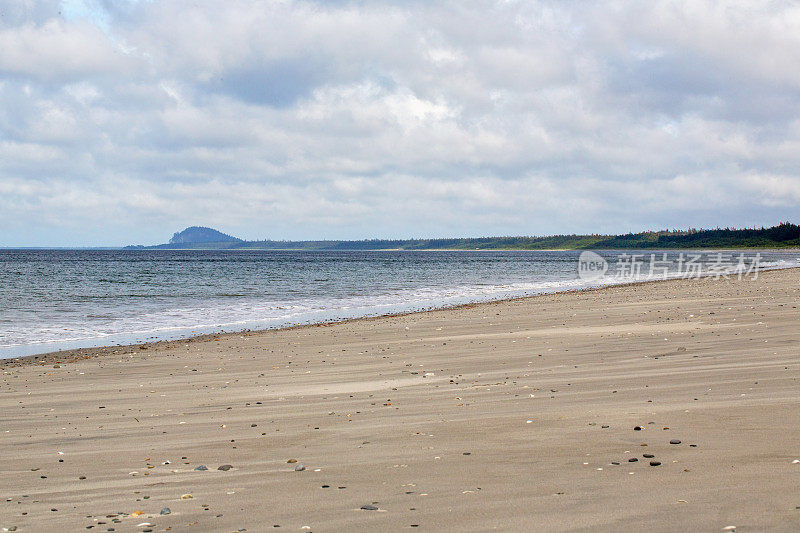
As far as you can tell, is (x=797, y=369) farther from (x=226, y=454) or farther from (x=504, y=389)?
(x=226, y=454)

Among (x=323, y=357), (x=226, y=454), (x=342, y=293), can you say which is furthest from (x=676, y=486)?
(x=342, y=293)

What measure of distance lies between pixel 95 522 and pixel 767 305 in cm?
2117

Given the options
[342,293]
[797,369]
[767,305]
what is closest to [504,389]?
[797,369]

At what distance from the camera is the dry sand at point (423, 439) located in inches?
193

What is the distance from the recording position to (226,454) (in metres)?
6.80

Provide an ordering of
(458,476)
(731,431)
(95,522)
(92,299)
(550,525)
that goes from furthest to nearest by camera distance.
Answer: (92,299) → (731,431) → (458,476) → (95,522) → (550,525)

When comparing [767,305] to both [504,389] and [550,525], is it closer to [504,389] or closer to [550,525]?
[504,389]

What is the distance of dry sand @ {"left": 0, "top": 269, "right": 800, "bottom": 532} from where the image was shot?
4.91m

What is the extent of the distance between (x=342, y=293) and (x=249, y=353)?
92.1ft

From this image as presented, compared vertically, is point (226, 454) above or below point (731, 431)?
below

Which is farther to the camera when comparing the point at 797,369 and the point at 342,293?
the point at 342,293

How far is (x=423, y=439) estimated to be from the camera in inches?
275

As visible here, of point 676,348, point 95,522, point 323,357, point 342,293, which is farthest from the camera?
point 342,293

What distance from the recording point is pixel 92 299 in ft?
127
